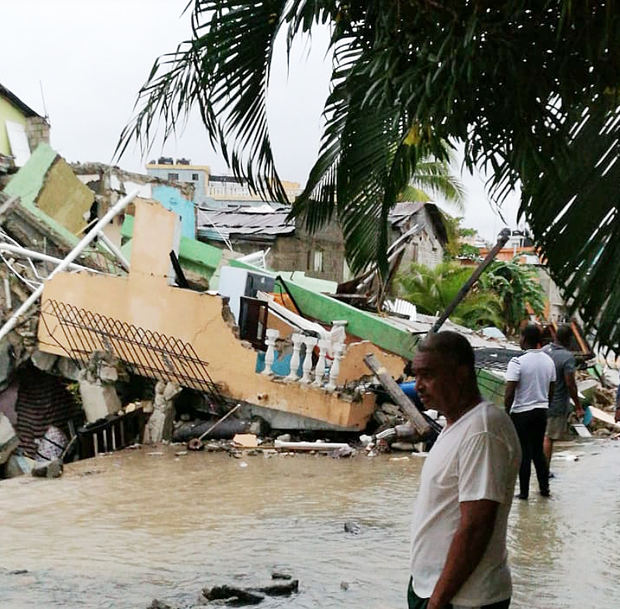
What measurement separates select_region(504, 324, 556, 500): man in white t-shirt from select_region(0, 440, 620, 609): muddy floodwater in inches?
25.3

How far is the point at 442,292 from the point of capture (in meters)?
21.6

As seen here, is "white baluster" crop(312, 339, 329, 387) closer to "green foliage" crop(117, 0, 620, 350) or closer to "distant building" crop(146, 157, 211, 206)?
"green foliage" crop(117, 0, 620, 350)

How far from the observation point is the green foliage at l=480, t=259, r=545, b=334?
1040 inches

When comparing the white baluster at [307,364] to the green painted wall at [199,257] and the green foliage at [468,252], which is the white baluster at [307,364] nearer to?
the green painted wall at [199,257]

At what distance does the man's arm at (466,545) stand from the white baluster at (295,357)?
10.3 meters

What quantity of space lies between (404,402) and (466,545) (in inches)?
365

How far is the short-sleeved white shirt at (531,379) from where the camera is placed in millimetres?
7566

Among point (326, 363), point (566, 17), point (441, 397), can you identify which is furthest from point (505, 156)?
point (326, 363)

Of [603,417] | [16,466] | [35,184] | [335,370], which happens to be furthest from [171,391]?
[603,417]

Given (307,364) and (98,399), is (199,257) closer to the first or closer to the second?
(98,399)

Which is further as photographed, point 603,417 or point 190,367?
point 603,417

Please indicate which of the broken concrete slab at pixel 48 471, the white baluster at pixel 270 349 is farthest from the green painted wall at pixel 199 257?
the broken concrete slab at pixel 48 471

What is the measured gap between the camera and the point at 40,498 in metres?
8.97

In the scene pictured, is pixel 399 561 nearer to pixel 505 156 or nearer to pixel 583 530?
pixel 583 530
